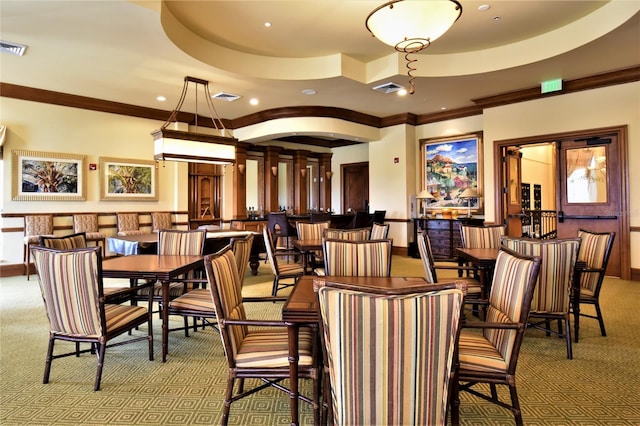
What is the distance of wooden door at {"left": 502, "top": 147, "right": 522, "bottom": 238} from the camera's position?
6.95m

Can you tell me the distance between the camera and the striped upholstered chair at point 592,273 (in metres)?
3.26

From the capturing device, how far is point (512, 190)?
Answer: 23.4 feet

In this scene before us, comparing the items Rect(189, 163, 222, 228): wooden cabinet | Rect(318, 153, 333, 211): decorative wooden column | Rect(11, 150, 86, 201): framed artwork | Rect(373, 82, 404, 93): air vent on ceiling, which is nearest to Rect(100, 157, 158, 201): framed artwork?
Rect(11, 150, 86, 201): framed artwork

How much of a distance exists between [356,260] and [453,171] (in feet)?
19.7

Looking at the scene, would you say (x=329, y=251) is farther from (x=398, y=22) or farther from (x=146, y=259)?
(x=398, y=22)

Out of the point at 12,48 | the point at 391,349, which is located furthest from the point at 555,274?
the point at 12,48

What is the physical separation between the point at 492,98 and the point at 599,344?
16.4 ft

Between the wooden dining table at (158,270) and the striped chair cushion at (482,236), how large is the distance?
118 inches

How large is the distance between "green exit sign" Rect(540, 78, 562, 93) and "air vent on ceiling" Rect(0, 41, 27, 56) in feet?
24.7

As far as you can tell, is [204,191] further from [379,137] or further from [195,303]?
[195,303]

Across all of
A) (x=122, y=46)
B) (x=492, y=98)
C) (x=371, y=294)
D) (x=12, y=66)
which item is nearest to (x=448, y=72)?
(x=492, y=98)

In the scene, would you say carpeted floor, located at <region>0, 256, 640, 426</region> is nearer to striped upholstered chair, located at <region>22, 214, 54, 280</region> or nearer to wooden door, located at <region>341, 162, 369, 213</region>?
striped upholstered chair, located at <region>22, 214, 54, 280</region>

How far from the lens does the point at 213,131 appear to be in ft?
27.9

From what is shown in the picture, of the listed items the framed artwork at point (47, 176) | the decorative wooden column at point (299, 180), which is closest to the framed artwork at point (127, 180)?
the framed artwork at point (47, 176)
